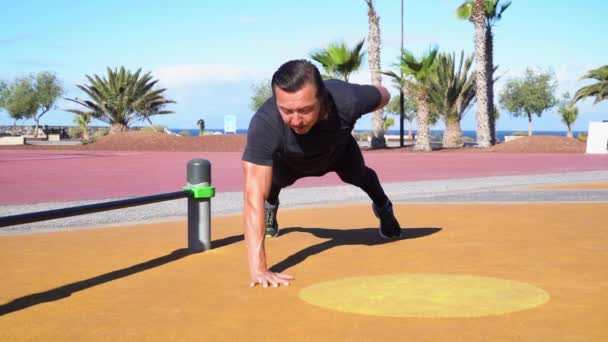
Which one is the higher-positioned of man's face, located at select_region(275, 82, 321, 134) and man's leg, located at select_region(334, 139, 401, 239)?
man's face, located at select_region(275, 82, 321, 134)

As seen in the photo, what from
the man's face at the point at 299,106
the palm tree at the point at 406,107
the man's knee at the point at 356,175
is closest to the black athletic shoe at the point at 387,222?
the man's knee at the point at 356,175

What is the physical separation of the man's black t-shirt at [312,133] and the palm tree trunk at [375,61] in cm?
2758

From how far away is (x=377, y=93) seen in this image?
5016 mm

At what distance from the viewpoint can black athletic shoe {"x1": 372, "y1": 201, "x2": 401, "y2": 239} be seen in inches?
245

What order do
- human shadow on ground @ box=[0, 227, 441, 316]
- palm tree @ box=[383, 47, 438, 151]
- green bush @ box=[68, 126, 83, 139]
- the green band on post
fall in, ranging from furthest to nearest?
green bush @ box=[68, 126, 83, 139], palm tree @ box=[383, 47, 438, 151], the green band on post, human shadow on ground @ box=[0, 227, 441, 316]

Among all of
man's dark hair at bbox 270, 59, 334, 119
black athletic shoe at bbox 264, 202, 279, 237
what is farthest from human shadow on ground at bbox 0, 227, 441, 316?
man's dark hair at bbox 270, 59, 334, 119

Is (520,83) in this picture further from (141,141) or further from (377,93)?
(377,93)

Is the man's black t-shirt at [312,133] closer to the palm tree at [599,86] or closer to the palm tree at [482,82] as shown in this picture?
the palm tree at [482,82]

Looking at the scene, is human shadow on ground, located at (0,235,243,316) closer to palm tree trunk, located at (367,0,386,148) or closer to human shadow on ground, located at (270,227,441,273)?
human shadow on ground, located at (270,227,441,273)

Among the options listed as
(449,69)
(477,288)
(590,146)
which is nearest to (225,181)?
(477,288)

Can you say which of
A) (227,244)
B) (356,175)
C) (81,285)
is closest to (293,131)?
(356,175)

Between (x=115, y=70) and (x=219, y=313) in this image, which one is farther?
(x=115, y=70)

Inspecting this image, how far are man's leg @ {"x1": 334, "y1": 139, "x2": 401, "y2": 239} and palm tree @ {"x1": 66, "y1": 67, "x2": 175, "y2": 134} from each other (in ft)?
138

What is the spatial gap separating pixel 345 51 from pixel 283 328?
28521mm
